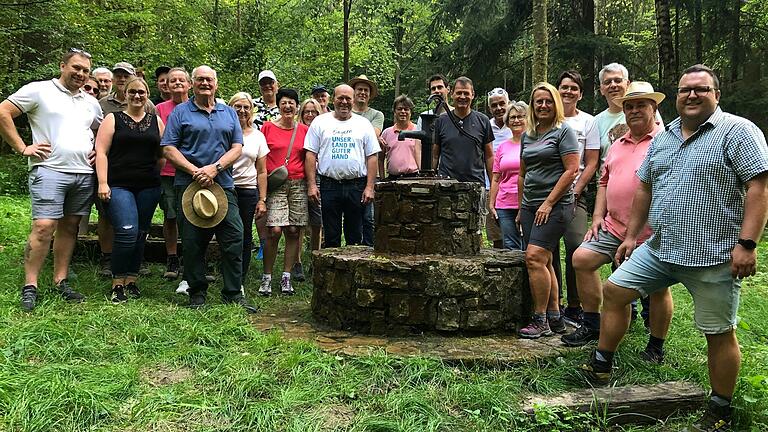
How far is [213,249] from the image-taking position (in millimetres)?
6312

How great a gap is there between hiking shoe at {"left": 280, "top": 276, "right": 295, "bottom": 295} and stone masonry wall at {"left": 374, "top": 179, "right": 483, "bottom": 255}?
1.45 meters

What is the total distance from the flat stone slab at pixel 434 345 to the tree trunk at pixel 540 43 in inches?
205

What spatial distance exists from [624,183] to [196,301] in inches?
135

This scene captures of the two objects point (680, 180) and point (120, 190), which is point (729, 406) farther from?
point (120, 190)

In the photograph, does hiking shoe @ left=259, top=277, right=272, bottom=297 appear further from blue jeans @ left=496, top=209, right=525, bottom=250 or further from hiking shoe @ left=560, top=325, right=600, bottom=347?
hiking shoe @ left=560, top=325, right=600, bottom=347

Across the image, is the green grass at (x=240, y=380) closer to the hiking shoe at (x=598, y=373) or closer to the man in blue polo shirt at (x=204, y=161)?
the hiking shoe at (x=598, y=373)

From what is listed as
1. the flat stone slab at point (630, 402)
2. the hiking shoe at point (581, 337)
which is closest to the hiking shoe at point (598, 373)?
the flat stone slab at point (630, 402)

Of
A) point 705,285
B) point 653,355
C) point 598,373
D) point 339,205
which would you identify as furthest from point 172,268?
point 705,285

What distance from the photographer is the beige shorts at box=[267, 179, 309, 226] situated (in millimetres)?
5461

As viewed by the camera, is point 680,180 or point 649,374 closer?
point 680,180

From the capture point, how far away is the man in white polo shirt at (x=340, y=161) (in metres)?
5.31

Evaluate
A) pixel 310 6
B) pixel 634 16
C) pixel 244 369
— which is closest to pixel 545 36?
pixel 244 369

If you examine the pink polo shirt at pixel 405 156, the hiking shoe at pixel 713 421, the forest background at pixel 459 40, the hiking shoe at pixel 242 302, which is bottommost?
the hiking shoe at pixel 713 421

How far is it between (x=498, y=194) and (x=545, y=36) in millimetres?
4096
